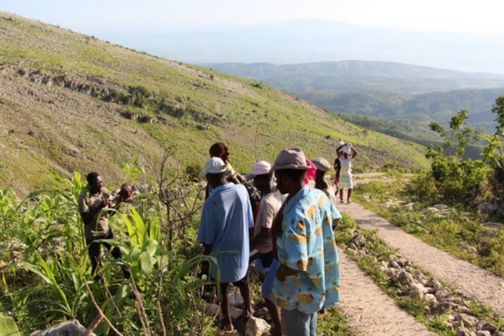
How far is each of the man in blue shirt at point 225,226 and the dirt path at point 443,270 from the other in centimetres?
200

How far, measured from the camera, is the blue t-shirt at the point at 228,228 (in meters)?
3.45

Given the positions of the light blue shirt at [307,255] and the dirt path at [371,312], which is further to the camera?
the dirt path at [371,312]

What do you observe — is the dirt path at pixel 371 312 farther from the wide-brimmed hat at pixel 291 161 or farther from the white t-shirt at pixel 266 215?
the wide-brimmed hat at pixel 291 161

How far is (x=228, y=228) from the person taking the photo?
11.6 feet

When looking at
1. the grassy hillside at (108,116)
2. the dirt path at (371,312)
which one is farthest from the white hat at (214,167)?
the grassy hillside at (108,116)

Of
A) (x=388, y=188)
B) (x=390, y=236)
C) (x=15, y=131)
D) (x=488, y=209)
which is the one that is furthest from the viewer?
(x=15, y=131)

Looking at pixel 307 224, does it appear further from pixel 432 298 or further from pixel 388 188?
pixel 388 188

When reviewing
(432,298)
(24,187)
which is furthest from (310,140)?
(432,298)

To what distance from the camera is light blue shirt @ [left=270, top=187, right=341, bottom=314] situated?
8.50 feet

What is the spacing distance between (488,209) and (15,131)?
19.9 m

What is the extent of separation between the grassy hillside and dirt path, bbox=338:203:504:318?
7.20 metres

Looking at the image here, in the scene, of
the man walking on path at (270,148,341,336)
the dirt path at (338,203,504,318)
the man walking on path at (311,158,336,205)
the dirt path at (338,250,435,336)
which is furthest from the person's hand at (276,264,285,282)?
the man walking on path at (311,158,336,205)

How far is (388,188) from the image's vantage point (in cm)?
1334

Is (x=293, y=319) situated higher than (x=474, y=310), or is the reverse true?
(x=293, y=319)
